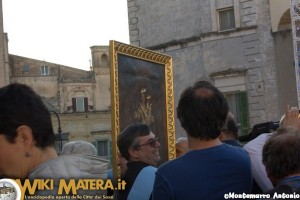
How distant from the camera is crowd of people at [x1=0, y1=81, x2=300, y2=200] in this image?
3.23 metres

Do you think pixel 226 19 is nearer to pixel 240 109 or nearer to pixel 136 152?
pixel 240 109

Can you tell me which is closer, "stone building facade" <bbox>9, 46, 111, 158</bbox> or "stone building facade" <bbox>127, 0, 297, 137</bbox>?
"stone building facade" <bbox>127, 0, 297, 137</bbox>

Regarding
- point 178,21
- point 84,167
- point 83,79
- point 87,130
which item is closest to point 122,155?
point 84,167

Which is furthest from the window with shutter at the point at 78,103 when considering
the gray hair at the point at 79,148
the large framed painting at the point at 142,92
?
the gray hair at the point at 79,148

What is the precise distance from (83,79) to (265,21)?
115 ft

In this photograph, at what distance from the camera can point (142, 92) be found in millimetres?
7398

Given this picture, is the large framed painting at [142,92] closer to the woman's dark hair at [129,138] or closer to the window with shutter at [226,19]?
the woman's dark hair at [129,138]

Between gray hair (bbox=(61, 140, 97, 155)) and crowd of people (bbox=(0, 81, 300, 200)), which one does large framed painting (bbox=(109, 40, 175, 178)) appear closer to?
gray hair (bbox=(61, 140, 97, 155))

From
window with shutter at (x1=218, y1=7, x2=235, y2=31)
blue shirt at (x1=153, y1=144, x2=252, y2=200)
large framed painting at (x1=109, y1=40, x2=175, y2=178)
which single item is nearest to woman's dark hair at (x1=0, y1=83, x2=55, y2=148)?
blue shirt at (x1=153, y1=144, x2=252, y2=200)

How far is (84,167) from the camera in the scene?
3.41 meters

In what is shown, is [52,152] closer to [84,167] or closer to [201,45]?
[84,167]

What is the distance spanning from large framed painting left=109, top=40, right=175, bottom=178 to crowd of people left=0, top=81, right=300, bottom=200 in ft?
2.56

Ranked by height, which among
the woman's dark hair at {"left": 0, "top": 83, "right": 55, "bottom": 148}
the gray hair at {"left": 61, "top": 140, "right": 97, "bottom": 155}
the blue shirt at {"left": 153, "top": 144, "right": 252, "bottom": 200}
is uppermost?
the woman's dark hair at {"left": 0, "top": 83, "right": 55, "bottom": 148}

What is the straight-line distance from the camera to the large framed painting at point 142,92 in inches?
271
